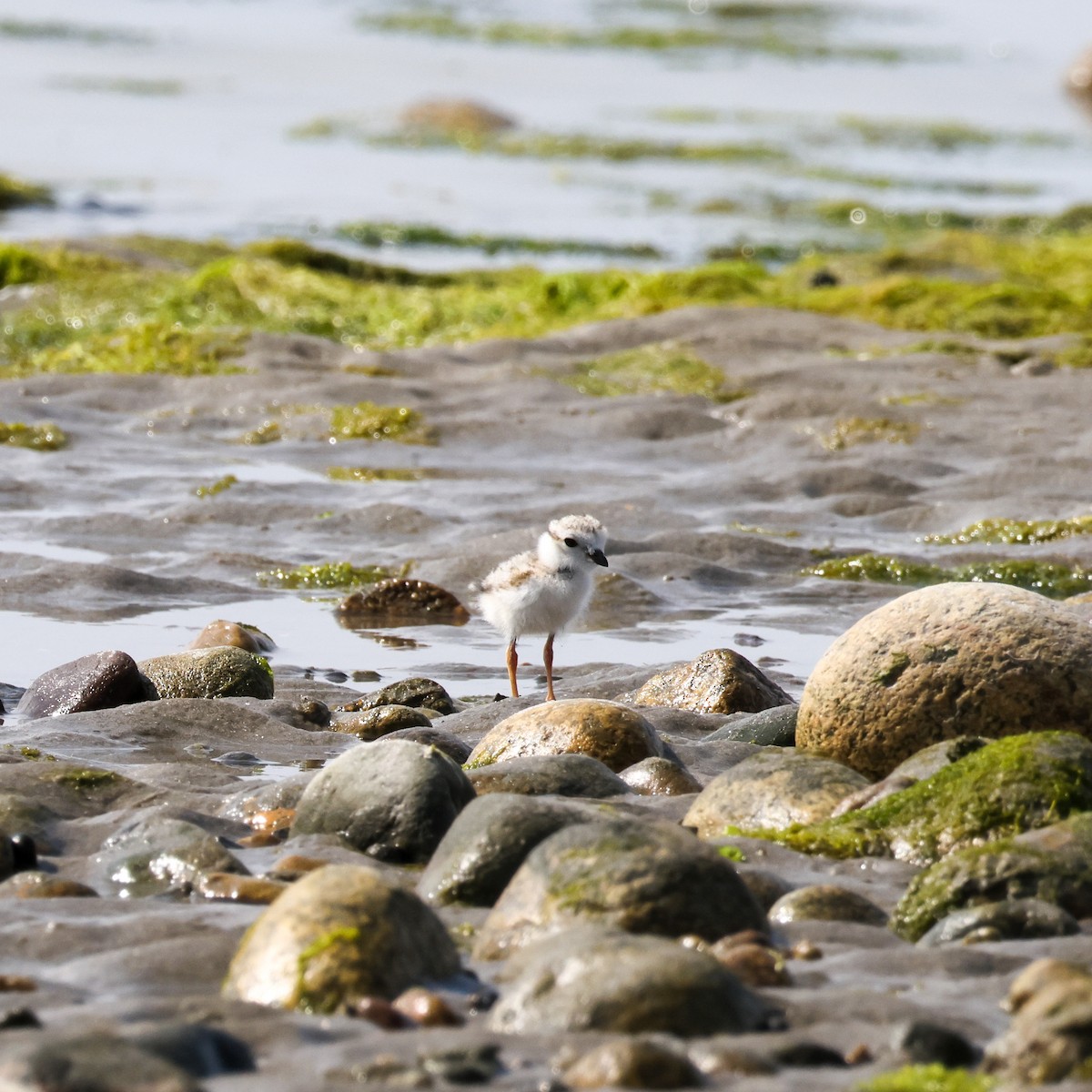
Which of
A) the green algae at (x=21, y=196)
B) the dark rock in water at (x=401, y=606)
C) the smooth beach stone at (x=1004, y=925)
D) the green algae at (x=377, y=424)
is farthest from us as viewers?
the green algae at (x=21, y=196)

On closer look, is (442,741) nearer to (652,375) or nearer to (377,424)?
(377,424)

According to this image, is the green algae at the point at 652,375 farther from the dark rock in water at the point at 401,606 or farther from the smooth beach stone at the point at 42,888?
the smooth beach stone at the point at 42,888

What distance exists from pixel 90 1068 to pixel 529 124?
34.9 meters

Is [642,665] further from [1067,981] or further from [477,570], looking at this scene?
[1067,981]

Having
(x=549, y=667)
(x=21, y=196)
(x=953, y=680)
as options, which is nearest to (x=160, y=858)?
(x=953, y=680)

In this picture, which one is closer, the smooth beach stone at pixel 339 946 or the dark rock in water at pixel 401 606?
the smooth beach stone at pixel 339 946

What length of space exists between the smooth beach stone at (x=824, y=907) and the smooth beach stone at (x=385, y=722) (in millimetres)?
2355

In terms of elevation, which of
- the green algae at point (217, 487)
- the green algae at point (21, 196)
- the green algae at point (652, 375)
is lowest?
the green algae at point (217, 487)

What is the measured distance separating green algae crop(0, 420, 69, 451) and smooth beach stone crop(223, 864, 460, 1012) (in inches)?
339

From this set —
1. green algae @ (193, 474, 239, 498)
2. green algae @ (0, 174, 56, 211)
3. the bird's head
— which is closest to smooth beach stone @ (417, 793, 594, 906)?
the bird's head

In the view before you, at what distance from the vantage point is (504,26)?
53.3 m

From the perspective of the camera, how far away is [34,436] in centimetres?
1233

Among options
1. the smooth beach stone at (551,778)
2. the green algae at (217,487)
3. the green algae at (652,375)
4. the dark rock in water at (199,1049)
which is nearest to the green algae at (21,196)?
the green algae at (652,375)

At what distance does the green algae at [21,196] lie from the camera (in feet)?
85.0
